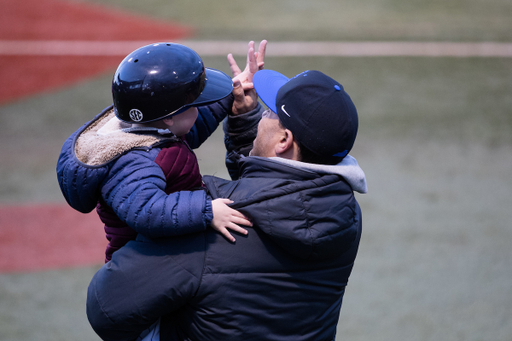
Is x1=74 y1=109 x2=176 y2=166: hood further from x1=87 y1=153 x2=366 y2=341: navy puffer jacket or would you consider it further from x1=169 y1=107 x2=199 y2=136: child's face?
x1=87 y1=153 x2=366 y2=341: navy puffer jacket

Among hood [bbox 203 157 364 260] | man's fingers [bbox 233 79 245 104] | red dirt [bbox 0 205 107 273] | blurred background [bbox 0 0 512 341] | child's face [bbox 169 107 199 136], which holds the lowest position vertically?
red dirt [bbox 0 205 107 273]

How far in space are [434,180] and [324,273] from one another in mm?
4519

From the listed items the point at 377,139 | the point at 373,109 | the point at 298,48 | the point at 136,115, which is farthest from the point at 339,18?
the point at 136,115

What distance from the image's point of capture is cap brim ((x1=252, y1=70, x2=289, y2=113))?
1.84 m

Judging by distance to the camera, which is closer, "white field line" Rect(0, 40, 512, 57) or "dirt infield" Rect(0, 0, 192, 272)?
"dirt infield" Rect(0, 0, 192, 272)

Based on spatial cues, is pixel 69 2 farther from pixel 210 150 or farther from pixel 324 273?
pixel 324 273

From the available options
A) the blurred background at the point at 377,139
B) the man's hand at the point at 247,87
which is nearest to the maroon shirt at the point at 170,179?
the man's hand at the point at 247,87

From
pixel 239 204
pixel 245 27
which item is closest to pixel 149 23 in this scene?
pixel 245 27

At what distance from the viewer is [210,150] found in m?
6.53

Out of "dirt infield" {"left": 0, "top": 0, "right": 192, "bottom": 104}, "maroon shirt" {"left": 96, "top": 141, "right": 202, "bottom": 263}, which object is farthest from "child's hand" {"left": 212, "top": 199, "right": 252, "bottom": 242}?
"dirt infield" {"left": 0, "top": 0, "right": 192, "bottom": 104}

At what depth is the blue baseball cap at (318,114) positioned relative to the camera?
65.4 inches

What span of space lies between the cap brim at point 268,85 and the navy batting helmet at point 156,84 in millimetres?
223

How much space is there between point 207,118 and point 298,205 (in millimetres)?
701

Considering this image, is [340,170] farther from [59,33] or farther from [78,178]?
[59,33]
